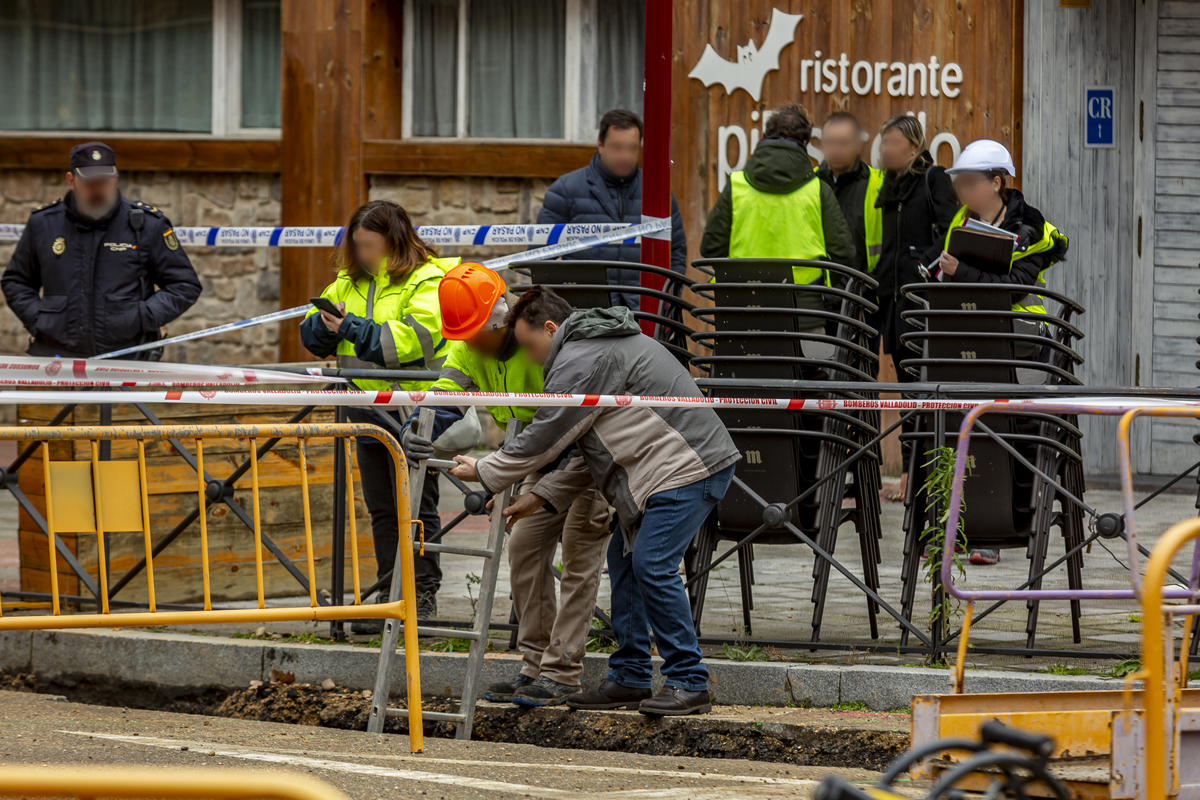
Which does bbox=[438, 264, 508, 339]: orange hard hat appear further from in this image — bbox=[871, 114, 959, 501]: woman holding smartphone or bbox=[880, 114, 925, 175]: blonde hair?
bbox=[880, 114, 925, 175]: blonde hair

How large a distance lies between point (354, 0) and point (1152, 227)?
250 inches

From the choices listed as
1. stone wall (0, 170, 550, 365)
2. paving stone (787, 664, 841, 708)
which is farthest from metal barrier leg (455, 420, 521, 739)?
stone wall (0, 170, 550, 365)

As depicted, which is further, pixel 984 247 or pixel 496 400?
pixel 984 247

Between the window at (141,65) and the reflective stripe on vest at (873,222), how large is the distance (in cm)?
578

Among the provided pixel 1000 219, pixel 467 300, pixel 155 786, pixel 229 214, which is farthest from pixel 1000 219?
pixel 229 214

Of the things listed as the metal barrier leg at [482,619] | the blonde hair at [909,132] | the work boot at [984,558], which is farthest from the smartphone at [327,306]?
the work boot at [984,558]

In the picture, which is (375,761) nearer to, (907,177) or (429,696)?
(429,696)

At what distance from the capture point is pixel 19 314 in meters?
8.20

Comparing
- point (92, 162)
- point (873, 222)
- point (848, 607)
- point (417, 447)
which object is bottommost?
point (848, 607)

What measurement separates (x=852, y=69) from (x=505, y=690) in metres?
6.53

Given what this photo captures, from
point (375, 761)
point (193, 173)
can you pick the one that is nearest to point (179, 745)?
point (375, 761)

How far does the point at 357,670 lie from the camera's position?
6.50 metres

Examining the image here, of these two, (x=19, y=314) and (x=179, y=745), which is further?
(x=19, y=314)

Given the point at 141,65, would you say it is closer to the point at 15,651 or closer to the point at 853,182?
the point at 853,182
